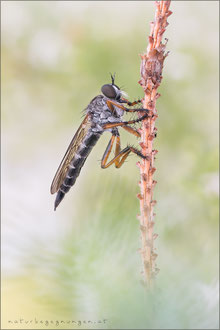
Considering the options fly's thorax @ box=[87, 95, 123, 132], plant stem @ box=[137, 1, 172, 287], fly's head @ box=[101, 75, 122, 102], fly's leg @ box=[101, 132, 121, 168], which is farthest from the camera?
fly's thorax @ box=[87, 95, 123, 132]

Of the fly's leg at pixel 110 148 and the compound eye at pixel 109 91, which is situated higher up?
the compound eye at pixel 109 91

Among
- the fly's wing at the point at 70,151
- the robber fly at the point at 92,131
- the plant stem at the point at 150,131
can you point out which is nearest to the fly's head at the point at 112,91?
the robber fly at the point at 92,131

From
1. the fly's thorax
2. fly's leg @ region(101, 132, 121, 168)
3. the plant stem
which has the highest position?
the fly's thorax

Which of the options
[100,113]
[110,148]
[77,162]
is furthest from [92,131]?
[110,148]

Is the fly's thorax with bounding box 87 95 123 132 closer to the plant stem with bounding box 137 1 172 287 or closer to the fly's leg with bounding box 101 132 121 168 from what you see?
the fly's leg with bounding box 101 132 121 168

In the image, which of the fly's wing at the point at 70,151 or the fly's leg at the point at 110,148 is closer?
the fly's leg at the point at 110,148

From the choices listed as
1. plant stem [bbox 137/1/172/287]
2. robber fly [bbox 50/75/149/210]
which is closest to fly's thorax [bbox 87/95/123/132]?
robber fly [bbox 50/75/149/210]

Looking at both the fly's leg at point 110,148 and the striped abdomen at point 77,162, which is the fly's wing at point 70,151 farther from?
the fly's leg at point 110,148

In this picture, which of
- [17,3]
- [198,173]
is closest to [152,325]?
[198,173]
